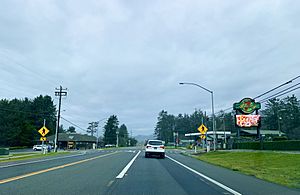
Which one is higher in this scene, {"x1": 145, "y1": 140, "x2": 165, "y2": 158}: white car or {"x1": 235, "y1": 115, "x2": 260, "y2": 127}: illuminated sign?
{"x1": 235, "y1": 115, "x2": 260, "y2": 127}: illuminated sign

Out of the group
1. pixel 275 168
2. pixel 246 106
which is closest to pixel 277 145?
pixel 246 106

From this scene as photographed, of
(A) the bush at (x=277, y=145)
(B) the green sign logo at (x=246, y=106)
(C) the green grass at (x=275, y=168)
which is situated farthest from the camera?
(B) the green sign logo at (x=246, y=106)

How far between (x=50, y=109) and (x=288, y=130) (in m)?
78.0

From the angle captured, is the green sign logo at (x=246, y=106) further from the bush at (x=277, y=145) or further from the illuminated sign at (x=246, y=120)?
the bush at (x=277, y=145)

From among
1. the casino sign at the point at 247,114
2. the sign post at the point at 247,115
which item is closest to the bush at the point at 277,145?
the sign post at the point at 247,115

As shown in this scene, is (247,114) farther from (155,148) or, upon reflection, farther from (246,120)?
(155,148)

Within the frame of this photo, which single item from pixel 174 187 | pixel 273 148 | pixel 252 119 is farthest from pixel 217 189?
pixel 252 119

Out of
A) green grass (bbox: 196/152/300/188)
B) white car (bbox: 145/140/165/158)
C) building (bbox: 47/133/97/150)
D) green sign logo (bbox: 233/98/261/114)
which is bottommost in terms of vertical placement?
green grass (bbox: 196/152/300/188)

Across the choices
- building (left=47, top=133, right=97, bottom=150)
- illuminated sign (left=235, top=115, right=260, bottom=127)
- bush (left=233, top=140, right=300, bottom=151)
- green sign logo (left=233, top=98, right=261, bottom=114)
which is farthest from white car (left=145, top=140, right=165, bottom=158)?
building (left=47, top=133, right=97, bottom=150)

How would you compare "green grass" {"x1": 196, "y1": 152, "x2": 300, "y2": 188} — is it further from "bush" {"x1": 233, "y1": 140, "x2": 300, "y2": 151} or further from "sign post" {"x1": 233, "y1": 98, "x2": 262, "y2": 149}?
"sign post" {"x1": 233, "y1": 98, "x2": 262, "y2": 149}

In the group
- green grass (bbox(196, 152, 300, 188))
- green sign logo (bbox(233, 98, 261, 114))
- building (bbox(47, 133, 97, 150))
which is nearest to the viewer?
green grass (bbox(196, 152, 300, 188))

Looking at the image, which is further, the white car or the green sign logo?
the green sign logo

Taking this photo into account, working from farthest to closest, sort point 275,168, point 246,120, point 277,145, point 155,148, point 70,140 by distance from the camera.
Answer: point 70,140 → point 246,120 → point 277,145 → point 155,148 → point 275,168

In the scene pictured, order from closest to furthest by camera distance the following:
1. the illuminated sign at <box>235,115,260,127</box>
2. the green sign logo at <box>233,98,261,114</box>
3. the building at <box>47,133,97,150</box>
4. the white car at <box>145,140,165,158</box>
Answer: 1. the white car at <box>145,140,165,158</box>
2. the illuminated sign at <box>235,115,260,127</box>
3. the green sign logo at <box>233,98,261,114</box>
4. the building at <box>47,133,97,150</box>
